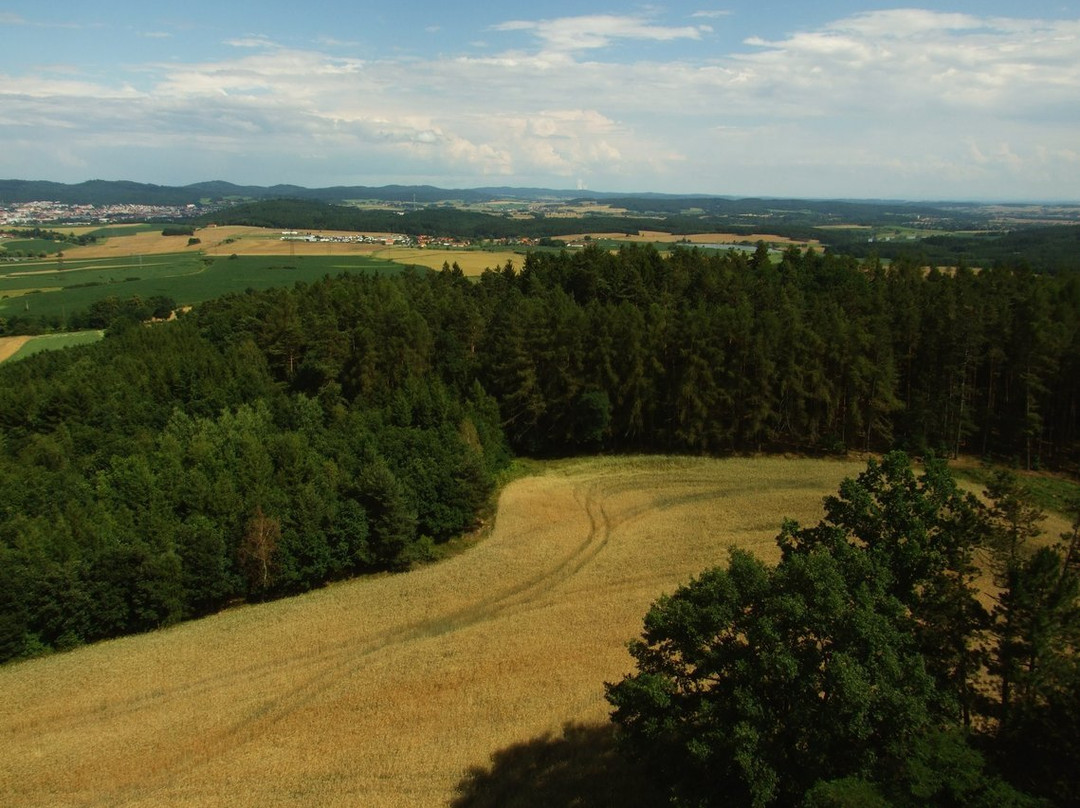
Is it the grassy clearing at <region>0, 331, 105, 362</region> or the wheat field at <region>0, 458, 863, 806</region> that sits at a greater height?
the grassy clearing at <region>0, 331, 105, 362</region>

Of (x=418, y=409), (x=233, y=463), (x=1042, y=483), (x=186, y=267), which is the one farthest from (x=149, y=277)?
(x=1042, y=483)

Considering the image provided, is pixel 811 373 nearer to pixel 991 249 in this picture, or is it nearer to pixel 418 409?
pixel 418 409

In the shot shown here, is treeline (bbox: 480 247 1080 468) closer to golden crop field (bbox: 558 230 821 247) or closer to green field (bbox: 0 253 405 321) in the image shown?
green field (bbox: 0 253 405 321)

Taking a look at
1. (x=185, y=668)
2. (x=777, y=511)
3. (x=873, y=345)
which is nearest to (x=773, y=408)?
(x=873, y=345)

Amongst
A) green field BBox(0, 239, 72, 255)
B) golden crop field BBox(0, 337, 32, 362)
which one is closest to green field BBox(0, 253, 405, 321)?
golden crop field BBox(0, 337, 32, 362)

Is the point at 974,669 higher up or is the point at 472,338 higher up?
the point at 472,338

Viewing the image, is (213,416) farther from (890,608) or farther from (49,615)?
(890,608)

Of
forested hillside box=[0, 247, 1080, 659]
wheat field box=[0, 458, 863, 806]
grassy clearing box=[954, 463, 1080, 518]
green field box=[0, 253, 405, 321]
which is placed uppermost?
green field box=[0, 253, 405, 321]
